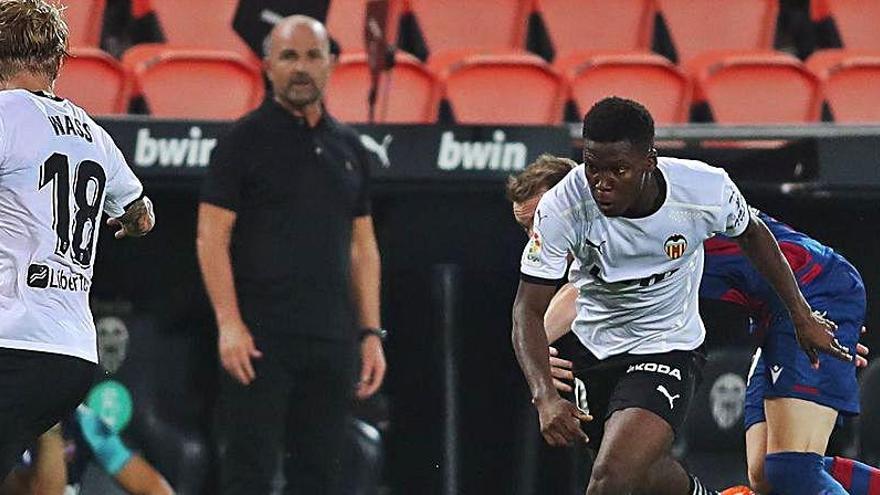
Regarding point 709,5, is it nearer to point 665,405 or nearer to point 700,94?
point 700,94

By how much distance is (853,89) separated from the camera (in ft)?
28.4

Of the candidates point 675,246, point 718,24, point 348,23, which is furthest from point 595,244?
point 718,24

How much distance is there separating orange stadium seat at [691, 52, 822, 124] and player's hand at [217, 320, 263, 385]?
126 inches

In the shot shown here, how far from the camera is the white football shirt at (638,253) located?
531 cm

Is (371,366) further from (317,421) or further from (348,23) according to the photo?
(348,23)

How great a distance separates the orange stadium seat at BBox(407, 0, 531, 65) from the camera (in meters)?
9.20

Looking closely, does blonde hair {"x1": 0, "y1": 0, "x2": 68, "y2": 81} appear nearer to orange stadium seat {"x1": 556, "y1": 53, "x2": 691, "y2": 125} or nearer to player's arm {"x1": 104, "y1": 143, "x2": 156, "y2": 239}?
player's arm {"x1": 104, "y1": 143, "x2": 156, "y2": 239}

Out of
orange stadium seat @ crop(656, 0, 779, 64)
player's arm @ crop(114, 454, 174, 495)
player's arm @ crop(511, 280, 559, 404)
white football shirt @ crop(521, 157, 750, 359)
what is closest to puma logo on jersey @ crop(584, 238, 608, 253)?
Result: white football shirt @ crop(521, 157, 750, 359)

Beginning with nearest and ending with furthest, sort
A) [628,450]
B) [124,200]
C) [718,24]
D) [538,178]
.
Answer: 1. [124,200]
2. [628,450]
3. [538,178]
4. [718,24]

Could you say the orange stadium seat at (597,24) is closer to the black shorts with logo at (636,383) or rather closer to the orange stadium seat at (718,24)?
the orange stadium seat at (718,24)

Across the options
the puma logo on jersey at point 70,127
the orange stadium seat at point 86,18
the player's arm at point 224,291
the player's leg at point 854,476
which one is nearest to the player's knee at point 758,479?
the player's leg at point 854,476

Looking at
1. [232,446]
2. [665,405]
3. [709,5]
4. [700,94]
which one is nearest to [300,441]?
[232,446]

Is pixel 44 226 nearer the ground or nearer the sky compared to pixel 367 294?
nearer the sky

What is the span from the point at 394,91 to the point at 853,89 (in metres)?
2.25
